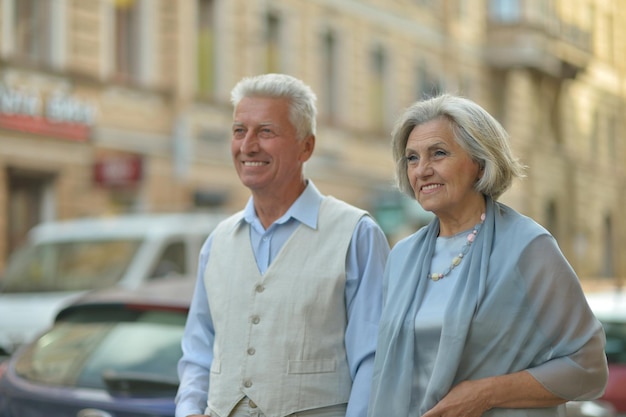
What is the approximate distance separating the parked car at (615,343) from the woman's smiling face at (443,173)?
15.0ft

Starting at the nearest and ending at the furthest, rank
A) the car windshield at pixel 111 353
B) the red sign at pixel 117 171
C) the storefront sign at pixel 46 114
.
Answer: the car windshield at pixel 111 353
the storefront sign at pixel 46 114
the red sign at pixel 117 171

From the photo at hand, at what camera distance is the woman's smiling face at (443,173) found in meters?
3.34

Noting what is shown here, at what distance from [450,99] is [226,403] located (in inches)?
43.1

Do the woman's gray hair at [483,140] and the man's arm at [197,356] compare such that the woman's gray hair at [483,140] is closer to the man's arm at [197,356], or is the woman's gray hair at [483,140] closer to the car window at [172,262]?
the man's arm at [197,356]

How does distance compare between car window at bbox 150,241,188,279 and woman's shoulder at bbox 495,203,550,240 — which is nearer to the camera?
woman's shoulder at bbox 495,203,550,240

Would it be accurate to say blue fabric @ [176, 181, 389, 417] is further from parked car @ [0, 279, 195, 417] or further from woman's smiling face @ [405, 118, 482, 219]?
parked car @ [0, 279, 195, 417]

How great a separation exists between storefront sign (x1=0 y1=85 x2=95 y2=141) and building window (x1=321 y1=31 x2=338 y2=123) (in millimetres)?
8783

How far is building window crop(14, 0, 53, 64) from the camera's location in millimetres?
19484

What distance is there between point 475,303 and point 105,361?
2.62 metres

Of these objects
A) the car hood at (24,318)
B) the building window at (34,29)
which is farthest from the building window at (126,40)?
the car hood at (24,318)

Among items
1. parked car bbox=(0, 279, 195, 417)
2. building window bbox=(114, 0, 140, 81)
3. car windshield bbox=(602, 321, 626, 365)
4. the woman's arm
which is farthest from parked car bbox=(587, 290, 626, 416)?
building window bbox=(114, 0, 140, 81)

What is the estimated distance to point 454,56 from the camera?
34.1 metres

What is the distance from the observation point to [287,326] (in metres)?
3.74

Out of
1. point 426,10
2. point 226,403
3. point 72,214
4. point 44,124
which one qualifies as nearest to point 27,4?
point 44,124
